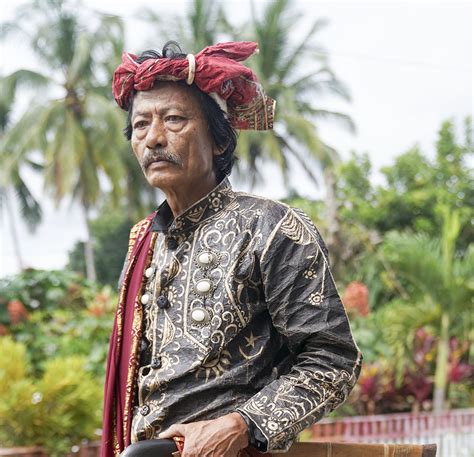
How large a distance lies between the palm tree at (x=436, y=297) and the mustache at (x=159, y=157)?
36.8 feet

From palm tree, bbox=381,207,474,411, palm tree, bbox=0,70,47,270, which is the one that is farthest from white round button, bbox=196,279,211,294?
palm tree, bbox=0,70,47,270

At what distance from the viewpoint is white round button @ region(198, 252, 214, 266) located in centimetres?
240

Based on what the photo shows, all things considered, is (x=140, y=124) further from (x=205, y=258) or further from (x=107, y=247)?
(x=107, y=247)

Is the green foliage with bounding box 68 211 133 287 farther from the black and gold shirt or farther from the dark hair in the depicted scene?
the black and gold shirt

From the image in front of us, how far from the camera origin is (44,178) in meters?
26.9

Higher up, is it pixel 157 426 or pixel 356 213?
pixel 157 426

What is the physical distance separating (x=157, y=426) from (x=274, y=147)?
23771 mm

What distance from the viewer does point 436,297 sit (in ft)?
44.7

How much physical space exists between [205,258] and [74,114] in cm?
2492

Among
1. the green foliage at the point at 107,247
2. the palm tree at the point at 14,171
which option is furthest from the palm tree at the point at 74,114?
the green foliage at the point at 107,247

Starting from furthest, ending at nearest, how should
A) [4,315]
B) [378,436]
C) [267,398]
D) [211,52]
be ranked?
[4,315] < [378,436] < [211,52] < [267,398]

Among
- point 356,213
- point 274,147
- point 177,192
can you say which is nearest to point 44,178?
point 274,147

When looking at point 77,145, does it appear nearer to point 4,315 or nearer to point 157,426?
point 4,315

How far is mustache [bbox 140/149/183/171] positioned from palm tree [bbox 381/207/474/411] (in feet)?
36.8
